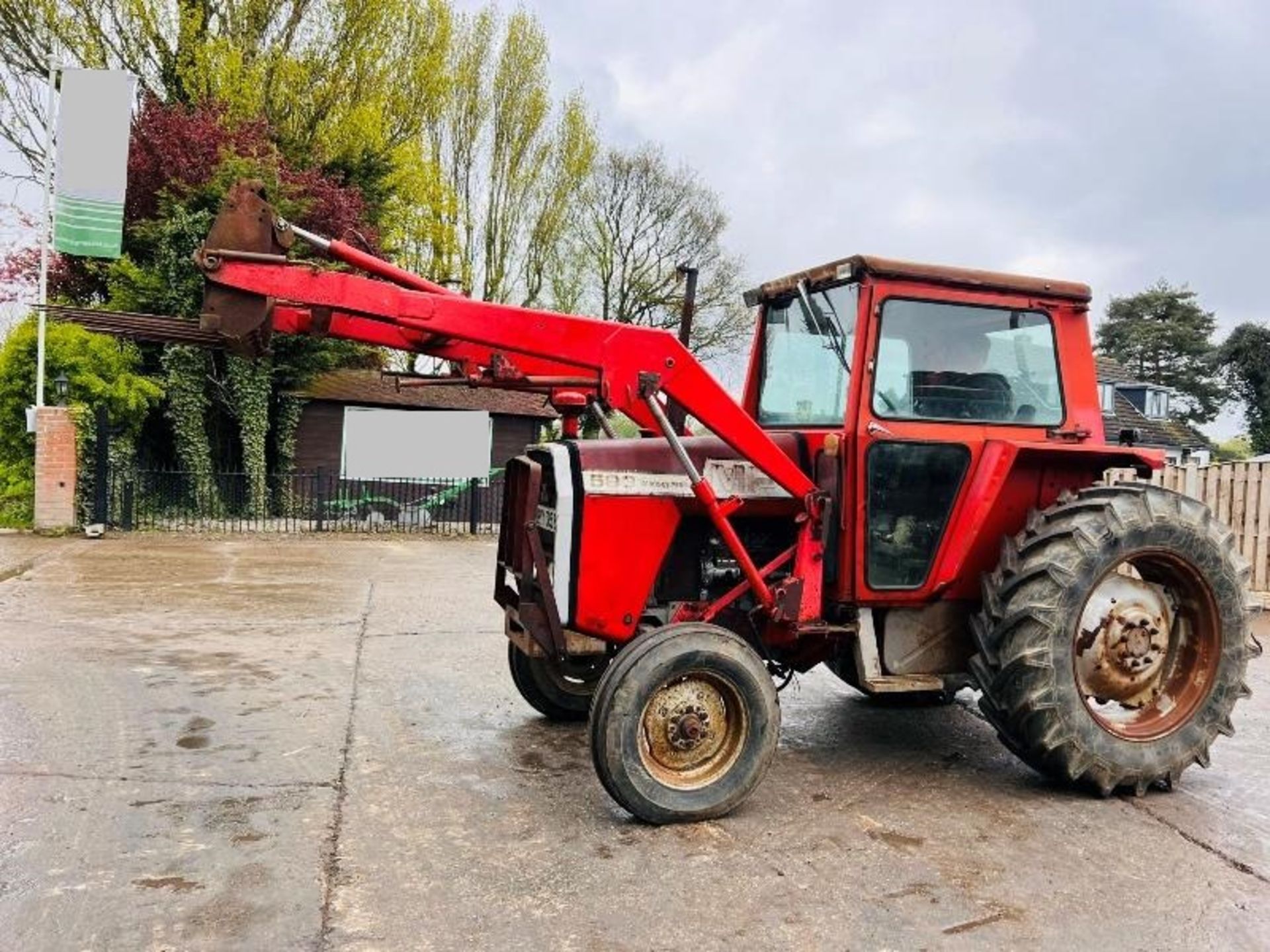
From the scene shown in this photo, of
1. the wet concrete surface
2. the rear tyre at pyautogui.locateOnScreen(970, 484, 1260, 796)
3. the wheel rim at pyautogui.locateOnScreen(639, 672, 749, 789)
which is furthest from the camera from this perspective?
the rear tyre at pyautogui.locateOnScreen(970, 484, 1260, 796)

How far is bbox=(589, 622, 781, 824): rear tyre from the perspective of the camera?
3.65 metres

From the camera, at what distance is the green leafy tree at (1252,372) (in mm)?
37781

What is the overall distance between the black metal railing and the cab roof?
425 inches

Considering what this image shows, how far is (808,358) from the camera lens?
483 cm

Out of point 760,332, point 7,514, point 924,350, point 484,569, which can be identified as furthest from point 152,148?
point 924,350

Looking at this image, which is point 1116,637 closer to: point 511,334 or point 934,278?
point 934,278

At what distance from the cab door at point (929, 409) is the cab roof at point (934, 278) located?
0.17 ft

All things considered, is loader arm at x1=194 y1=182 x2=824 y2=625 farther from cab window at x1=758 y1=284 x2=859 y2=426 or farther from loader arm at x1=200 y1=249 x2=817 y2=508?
cab window at x1=758 y1=284 x2=859 y2=426

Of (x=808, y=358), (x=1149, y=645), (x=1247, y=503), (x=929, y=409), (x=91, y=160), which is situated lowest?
(x=1149, y=645)

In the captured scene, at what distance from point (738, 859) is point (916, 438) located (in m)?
1.94

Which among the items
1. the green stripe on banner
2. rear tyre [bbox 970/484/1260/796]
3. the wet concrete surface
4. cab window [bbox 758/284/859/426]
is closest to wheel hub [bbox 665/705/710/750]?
the wet concrete surface

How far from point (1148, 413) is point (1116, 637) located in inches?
1561

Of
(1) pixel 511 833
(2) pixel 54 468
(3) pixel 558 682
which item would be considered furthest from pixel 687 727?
(2) pixel 54 468

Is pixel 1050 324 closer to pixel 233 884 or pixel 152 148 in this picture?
pixel 233 884
